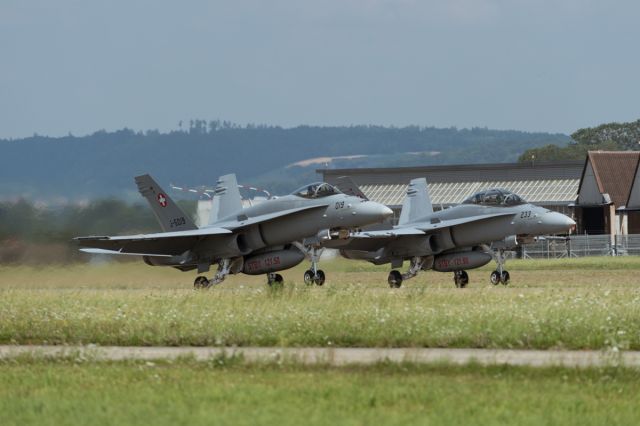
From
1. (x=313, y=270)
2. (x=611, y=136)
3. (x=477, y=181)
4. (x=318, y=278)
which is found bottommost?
(x=318, y=278)

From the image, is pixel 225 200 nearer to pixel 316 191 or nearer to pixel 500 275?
pixel 316 191

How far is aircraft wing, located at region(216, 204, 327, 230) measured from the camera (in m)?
32.0

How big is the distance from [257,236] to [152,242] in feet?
9.21

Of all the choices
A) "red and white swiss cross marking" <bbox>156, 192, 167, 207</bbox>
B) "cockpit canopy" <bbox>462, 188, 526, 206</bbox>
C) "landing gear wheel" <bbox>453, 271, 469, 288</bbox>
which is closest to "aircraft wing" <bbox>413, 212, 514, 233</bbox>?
"cockpit canopy" <bbox>462, 188, 526, 206</bbox>

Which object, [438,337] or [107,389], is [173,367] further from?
[438,337]

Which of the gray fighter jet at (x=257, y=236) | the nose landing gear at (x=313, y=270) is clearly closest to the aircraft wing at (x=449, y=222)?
the gray fighter jet at (x=257, y=236)

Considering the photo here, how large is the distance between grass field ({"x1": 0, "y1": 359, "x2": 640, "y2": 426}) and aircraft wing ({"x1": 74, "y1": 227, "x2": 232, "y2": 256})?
60.3ft

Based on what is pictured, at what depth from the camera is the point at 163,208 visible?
3562cm

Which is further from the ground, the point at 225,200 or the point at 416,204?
the point at 225,200

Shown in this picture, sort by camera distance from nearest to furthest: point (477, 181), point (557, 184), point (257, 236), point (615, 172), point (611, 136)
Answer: point (257, 236)
point (615, 172)
point (557, 184)
point (477, 181)
point (611, 136)

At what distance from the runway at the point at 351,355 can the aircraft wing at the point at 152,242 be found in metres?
16.1

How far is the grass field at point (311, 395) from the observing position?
429 inches

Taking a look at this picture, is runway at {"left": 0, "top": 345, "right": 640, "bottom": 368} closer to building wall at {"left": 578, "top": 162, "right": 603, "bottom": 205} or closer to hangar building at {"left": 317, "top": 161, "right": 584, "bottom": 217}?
building wall at {"left": 578, "top": 162, "right": 603, "bottom": 205}

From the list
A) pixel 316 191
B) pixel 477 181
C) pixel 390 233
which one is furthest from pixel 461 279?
pixel 477 181
